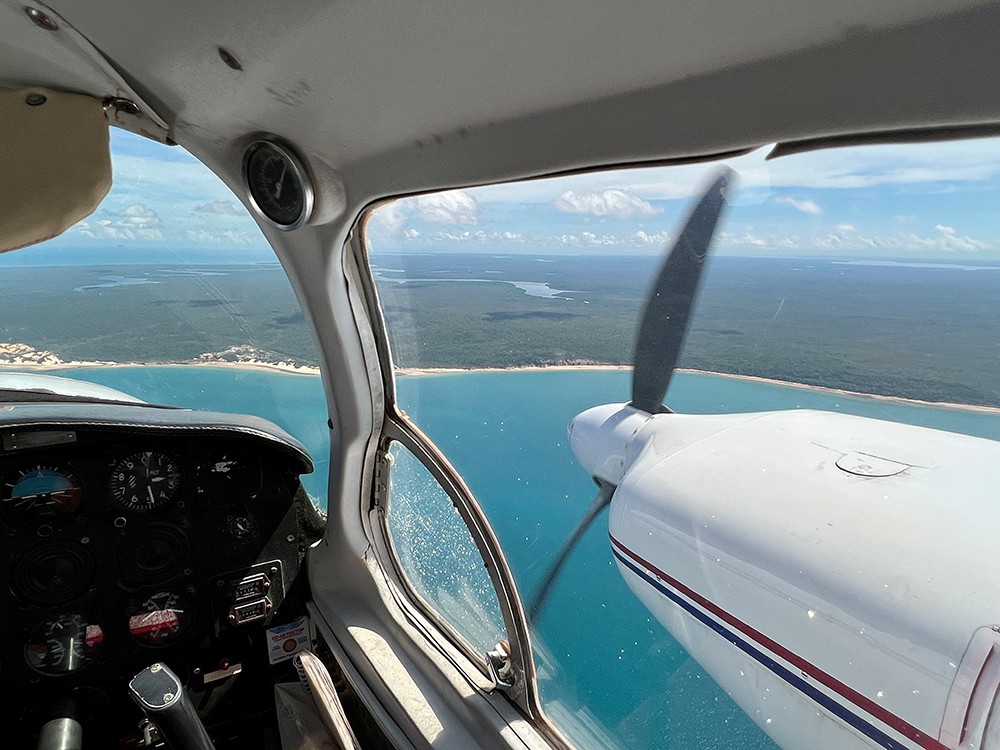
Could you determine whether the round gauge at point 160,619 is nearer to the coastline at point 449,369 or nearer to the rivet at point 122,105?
the coastline at point 449,369

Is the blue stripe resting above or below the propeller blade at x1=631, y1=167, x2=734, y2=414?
below

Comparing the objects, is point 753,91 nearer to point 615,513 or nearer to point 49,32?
point 615,513

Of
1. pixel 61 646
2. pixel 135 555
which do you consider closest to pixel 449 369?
pixel 135 555

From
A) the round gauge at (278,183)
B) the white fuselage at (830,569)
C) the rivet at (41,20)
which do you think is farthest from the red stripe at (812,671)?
the rivet at (41,20)

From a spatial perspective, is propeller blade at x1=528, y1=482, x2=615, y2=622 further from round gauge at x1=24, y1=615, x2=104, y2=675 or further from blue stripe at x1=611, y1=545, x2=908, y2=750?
round gauge at x1=24, y1=615, x2=104, y2=675

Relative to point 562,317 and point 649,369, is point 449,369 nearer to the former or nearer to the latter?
point 562,317

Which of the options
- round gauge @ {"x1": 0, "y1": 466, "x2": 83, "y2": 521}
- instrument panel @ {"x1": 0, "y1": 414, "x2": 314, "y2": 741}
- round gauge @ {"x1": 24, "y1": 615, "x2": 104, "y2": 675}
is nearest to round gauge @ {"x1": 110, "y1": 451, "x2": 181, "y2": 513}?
instrument panel @ {"x1": 0, "y1": 414, "x2": 314, "y2": 741}

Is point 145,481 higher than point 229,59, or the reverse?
point 229,59

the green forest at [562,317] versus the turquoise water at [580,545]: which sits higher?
the green forest at [562,317]
